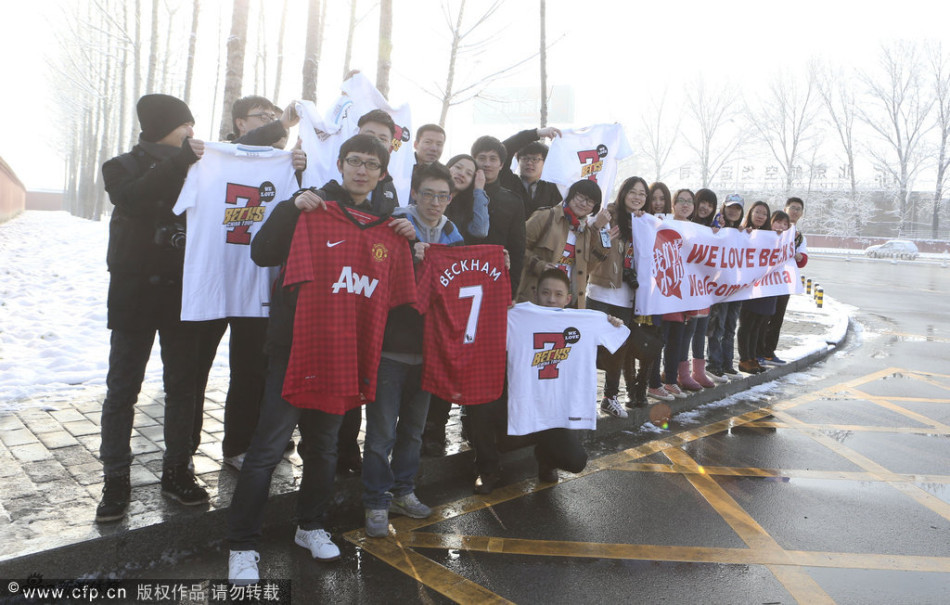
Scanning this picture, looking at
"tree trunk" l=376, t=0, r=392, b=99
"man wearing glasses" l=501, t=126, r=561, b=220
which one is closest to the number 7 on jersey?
"man wearing glasses" l=501, t=126, r=561, b=220

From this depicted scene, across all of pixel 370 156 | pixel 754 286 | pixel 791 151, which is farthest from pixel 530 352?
pixel 791 151

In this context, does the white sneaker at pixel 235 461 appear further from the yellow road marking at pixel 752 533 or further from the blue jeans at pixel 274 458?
the yellow road marking at pixel 752 533

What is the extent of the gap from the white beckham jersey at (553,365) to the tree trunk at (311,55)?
6726 millimetres

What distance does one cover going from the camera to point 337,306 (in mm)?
3012

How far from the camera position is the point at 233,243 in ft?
11.9

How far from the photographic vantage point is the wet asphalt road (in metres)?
3.04

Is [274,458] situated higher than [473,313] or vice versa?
[473,313]

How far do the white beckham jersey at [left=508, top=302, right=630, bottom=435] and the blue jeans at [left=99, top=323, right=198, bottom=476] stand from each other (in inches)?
77.4

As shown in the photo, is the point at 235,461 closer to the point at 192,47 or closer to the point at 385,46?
the point at 385,46

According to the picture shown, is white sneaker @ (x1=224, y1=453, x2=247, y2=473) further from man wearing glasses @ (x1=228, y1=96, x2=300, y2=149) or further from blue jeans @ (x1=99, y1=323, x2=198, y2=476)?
man wearing glasses @ (x1=228, y1=96, x2=300, y2=149)

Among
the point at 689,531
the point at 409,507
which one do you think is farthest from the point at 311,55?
the point at 689,531

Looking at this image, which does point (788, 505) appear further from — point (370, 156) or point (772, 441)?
point (370, 156)

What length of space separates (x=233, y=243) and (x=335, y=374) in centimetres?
120

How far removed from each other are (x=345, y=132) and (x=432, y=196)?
46.0 inches
